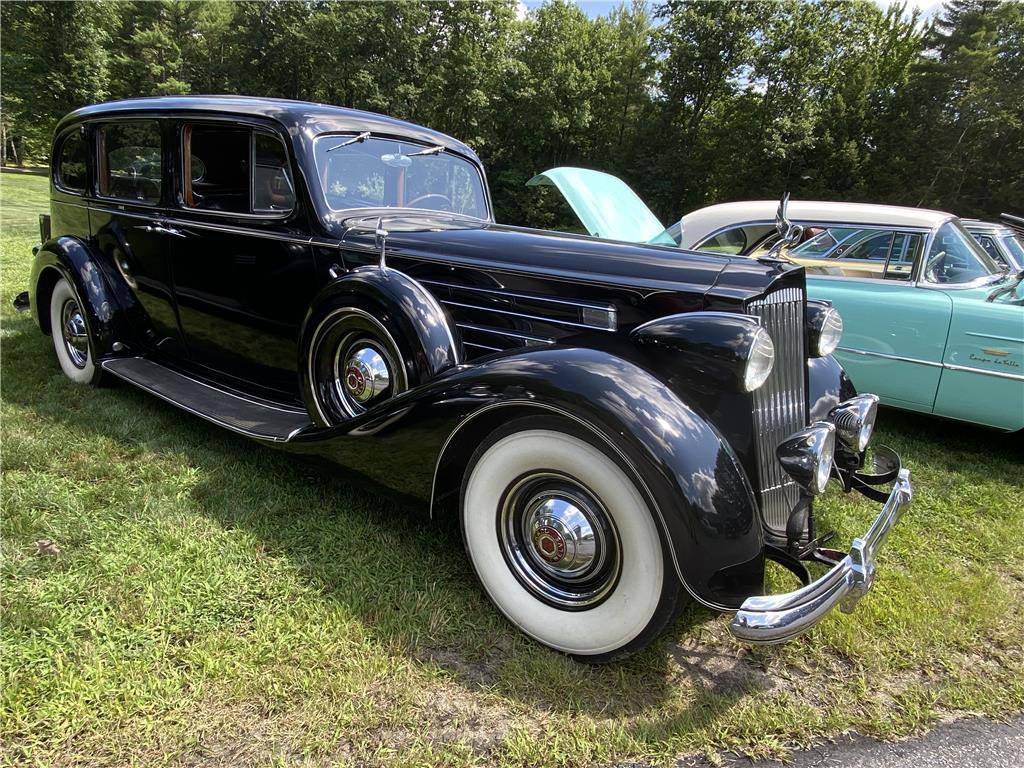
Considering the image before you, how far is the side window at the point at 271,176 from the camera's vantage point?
3184 mm

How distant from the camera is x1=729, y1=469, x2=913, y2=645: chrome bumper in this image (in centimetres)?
165

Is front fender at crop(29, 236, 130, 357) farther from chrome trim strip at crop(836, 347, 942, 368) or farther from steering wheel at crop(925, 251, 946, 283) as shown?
steering wheel at crop(925, 251, 946, 283)

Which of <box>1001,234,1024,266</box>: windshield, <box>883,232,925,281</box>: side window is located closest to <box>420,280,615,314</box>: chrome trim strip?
<box>883,232,925,281</box>: side window

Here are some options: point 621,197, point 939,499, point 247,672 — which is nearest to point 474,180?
point 621,197

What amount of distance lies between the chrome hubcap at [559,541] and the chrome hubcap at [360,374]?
940 millimetres

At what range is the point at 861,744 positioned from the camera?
6.13ft

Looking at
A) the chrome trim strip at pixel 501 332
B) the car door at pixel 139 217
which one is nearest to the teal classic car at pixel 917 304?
the chrome trim strip at pixel 501 332

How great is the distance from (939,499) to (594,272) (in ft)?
8.81

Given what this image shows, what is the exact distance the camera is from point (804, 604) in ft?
5.56

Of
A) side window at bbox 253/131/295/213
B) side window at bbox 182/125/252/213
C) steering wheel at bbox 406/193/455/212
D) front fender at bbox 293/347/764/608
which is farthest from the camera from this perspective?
steering wheel at bbox 406/193/455/212

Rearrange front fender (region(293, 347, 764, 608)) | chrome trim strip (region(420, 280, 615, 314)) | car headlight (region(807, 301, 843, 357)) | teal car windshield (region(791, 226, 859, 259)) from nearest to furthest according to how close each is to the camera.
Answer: front fender (region(293, 347, 764, 608)) < chrome trim strip (region(420, 280, 615, 314)) < car headlight (region(807, 301, 843, 357)) < teal car windshield (region(791, 226, 859, 259))

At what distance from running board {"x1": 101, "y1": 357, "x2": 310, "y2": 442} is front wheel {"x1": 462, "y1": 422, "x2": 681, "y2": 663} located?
117 centimetres

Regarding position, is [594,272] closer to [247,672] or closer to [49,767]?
[247,672]

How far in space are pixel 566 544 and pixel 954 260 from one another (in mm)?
4363
